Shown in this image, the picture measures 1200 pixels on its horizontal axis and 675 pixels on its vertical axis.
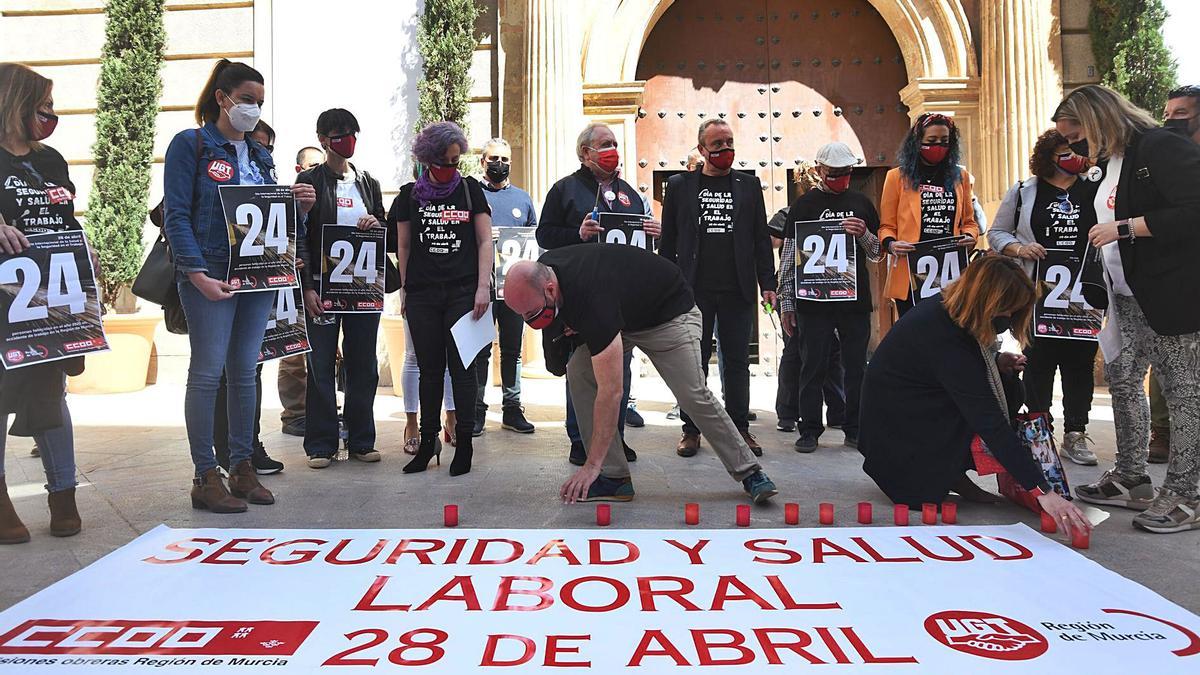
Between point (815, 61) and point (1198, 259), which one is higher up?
point (815, 61)

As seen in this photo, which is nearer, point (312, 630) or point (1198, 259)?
point (312, 630)

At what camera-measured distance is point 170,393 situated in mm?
9711

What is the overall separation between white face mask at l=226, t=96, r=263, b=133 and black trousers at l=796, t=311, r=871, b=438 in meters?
3.47

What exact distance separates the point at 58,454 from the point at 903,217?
15.3 feet

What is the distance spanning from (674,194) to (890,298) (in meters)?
1.49

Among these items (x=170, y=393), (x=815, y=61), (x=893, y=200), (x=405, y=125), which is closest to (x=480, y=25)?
(x=405, y=125)

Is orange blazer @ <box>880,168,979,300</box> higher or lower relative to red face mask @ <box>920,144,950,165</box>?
lower

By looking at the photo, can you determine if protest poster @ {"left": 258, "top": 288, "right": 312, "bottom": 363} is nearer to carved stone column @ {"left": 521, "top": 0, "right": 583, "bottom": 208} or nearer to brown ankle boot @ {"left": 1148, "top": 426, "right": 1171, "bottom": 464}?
carved stone column @ {"left": 521, "top": 0, "right": 583, "bottom": 208}

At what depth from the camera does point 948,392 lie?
4.05m

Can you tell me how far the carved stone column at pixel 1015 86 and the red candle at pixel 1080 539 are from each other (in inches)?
245

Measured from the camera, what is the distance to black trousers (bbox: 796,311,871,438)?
6055mm

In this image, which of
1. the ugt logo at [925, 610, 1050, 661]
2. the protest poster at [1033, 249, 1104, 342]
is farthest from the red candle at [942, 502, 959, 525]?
the protest poster at [1033, 249, 1104, 342]

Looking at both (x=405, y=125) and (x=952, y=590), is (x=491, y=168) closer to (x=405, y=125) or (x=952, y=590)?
(x=405, y=125)

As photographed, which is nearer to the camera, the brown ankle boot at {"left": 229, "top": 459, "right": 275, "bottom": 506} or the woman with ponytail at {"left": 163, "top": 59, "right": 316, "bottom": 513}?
the woman with ponytail at {"left": 163, "top": 59, "right": 316, "bottom": 513}
